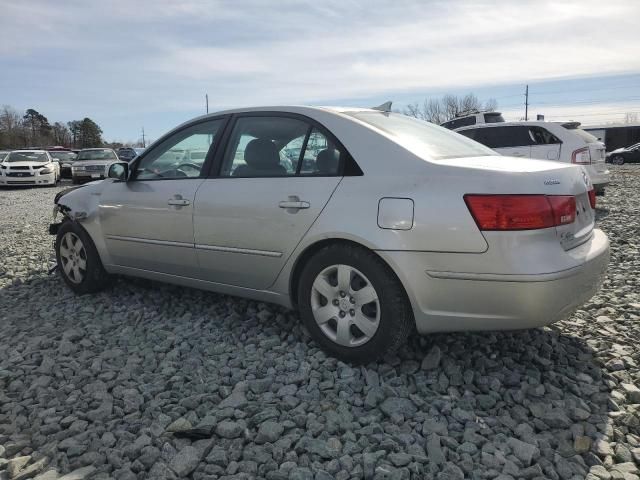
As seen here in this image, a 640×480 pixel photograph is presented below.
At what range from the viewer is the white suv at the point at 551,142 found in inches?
364

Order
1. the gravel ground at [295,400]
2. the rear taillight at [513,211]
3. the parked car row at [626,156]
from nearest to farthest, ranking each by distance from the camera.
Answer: the gravel ground at [295,400] < the rear taillight at [513,211] < the parked car row at [626,156]

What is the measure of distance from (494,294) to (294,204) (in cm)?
126

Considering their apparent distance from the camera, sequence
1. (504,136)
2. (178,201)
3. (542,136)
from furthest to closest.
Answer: (504,136) → (542,136) → (178,201)

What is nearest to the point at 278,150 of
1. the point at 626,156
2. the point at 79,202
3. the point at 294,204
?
the point at 294,204

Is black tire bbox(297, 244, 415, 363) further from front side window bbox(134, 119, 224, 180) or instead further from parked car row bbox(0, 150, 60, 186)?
parked car row bbox(0, 150, 60, 186)

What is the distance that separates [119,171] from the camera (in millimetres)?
4281

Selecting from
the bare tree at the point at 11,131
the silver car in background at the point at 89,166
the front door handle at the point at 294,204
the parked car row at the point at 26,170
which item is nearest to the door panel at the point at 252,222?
the front door handle at the point at 294,204

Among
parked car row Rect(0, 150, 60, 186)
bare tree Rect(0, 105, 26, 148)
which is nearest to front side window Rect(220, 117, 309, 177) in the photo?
parked car row Rect(0, 150, 60, 186)

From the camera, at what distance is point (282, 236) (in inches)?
128

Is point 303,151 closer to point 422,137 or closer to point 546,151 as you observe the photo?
point 422,137

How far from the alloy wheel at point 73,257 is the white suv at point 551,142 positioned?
7.85 metres

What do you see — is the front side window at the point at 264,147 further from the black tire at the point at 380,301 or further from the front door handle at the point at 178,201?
the black tire at the point at 380,301

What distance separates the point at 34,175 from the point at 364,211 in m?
20.1

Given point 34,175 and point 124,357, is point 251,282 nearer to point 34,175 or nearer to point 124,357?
point 124,357
